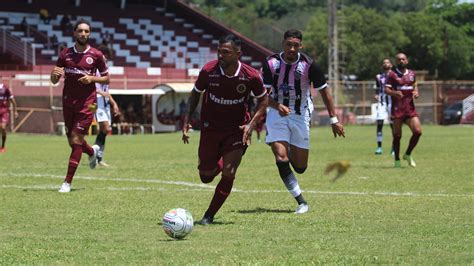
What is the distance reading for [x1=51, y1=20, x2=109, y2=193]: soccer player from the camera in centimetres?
1444

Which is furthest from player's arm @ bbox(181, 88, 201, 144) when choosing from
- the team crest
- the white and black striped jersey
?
the white and black striped jersey

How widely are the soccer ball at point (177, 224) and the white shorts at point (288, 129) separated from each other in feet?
9.79

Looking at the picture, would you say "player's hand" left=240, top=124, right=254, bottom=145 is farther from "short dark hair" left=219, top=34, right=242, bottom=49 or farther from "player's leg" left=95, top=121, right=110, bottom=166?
"player's leg" left=95, top=121, right=110, bottom=166

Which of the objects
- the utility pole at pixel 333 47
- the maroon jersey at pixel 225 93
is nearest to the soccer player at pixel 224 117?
the maroon jersey at pixel 225 93

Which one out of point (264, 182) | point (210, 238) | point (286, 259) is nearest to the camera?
point (286, 259)

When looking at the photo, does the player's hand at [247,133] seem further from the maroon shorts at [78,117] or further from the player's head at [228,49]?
the maroon shorts at [78,117]

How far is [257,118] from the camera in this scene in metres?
10.7

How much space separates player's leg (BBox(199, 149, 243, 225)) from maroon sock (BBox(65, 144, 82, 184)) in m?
4.44

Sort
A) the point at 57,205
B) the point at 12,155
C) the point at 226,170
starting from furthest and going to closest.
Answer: the point at 12,155, the point at 57,205, the point at 226,170

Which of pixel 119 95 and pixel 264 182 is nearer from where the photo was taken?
pixel 264 182

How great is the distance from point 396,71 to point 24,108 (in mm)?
27256

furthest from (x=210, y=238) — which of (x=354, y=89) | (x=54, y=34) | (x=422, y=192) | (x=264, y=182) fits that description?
(x=354, y=89)

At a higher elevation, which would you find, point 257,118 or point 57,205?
point 257,118

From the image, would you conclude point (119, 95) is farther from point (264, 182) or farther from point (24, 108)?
point (264, 182)
